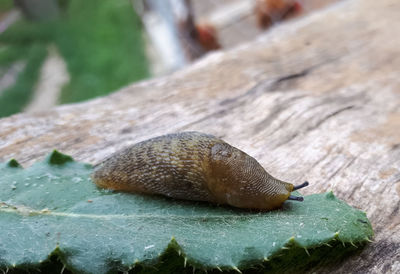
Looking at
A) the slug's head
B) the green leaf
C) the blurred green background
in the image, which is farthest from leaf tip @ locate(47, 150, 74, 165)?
the blurred green background

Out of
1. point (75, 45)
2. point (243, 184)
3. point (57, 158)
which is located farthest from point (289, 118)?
point (75, 45)

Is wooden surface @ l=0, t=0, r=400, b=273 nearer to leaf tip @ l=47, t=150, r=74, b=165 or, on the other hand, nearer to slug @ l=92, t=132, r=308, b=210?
leaf tip @ l=47, t=150, r=74, b=165

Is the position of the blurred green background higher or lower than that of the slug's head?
higher

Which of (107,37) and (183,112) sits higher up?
(107,37)

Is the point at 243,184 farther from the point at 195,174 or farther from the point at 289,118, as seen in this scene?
the point at 289,118

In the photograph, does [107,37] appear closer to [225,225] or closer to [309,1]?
[309,1]

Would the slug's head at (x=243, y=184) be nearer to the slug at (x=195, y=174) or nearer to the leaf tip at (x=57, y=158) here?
the slug at (x=195, y=174)

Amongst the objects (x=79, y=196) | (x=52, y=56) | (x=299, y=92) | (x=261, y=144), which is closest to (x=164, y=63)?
(x=52, y=56)
